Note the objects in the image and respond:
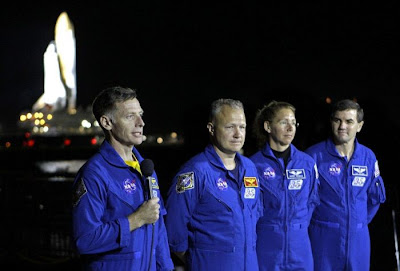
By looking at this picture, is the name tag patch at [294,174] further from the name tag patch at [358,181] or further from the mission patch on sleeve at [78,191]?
the mission patch on sleeve at [78,191]

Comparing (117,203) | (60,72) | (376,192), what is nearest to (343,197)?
(376,192)

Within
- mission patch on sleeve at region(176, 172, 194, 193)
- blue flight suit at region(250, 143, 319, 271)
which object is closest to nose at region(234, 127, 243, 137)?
mission patch on sleeve at region(176, 172, 194, 193)

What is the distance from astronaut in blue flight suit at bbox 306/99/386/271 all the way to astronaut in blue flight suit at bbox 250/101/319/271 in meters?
0.24

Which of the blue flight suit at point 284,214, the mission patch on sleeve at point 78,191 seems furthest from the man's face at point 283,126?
the mission patch on sleeve at point 78,191

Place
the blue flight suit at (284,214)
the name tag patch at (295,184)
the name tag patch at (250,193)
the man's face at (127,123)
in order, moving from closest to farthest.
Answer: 1. the man's face at (127,123)
2. the name tag patch at (250,193)
3. the blue flight suit at (284,214)
4. the name tag patch at (295,184)

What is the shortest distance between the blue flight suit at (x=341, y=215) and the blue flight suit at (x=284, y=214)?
1.05 feet

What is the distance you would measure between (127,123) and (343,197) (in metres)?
2.69

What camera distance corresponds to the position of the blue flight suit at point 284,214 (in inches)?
178

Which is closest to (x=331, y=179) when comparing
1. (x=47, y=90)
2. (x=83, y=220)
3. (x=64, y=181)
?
(x=83, y=220)

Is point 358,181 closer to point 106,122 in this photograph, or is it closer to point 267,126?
point 267,126

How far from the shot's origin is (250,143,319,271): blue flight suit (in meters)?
4.52

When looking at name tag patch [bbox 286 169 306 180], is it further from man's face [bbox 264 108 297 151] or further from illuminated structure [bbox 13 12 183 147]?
illuminated structure [bbox 13 12 183 147]

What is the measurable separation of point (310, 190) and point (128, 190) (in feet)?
7.57

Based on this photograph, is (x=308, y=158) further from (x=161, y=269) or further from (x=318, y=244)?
(x=161, y=269)
